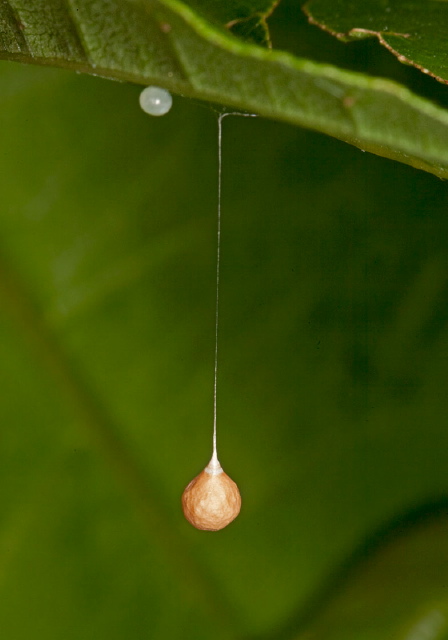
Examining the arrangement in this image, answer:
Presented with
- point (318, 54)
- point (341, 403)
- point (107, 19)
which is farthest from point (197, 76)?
point (341, 403)

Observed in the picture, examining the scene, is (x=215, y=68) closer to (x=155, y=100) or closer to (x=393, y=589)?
(x=155, y=100)

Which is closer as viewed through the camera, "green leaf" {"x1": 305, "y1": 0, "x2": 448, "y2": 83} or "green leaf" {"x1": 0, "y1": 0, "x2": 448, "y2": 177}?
"green leaf" {"x1": 0, "y1": 0, "x2": 448, "y2": 177}

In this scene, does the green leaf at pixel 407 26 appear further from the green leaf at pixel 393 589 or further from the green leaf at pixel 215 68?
the green leaf at pixel 393 589

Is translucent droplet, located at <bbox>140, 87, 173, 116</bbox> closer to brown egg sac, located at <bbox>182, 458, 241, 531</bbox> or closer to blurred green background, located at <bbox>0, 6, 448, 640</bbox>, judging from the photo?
blurred green background, located at <bbox>0, 6, 448, 640</bbox>

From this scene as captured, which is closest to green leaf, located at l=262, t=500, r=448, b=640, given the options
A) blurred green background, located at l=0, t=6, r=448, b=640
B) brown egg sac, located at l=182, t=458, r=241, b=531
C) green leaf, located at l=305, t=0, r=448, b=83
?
blurred green background, located at l=0, t=6, r=448, b=640

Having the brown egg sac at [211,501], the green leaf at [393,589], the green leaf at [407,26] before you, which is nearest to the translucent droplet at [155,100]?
the green leaf at [407,26]

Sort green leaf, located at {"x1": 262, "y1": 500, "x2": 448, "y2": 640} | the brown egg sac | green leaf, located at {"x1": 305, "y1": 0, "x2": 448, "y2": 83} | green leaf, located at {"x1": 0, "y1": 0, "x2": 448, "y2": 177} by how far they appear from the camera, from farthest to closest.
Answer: green leaf, located at {"x1": 262, "y1": 500, "x2": 448, "y2": 640} → the brown egg sac → green leaf, located at {"x1": 305, "y1": 0, "x2": 448, "y2": 83} → green leaf, located at {"x1": 0, "y1": 0, "x2": 448, "y2": 177}
